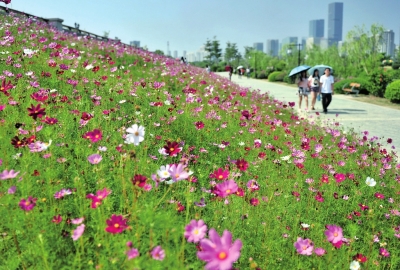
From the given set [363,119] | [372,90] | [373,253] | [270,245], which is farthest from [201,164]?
[372,90]

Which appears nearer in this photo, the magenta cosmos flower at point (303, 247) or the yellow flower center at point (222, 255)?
the yellow flower center at point (222, 255)

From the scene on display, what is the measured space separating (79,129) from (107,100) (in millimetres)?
1509

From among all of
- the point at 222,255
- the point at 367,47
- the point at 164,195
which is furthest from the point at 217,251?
the point at 367,47

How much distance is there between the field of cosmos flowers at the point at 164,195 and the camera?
1962 mm

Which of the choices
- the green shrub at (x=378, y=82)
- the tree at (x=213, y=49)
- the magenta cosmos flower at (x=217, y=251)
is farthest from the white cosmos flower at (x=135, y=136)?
A: the tree at (x=213, y=49)

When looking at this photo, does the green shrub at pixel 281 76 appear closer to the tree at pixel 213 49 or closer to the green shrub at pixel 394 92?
the green shrub at pixel 394 92

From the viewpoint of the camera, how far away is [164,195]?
1.92 metres

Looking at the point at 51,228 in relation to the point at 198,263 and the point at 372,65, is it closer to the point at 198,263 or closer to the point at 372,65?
the point at 198,263

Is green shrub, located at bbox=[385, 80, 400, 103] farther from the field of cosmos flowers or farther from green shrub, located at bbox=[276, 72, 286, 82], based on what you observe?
green shrub, located at bbox=[276, 72, 286, 82]

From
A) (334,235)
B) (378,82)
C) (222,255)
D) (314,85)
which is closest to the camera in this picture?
(222,255)

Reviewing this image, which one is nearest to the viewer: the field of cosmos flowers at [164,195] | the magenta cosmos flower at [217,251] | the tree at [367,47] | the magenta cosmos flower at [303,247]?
the magenta cosmos flower at [217,251]

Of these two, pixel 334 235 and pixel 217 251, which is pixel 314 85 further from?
pixel 217 251

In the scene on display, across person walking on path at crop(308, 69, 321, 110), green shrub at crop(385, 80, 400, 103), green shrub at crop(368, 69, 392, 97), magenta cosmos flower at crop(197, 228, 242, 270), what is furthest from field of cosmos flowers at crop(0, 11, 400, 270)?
green shrub at crop(368, 69, 392, 97)

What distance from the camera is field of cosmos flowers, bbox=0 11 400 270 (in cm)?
196
